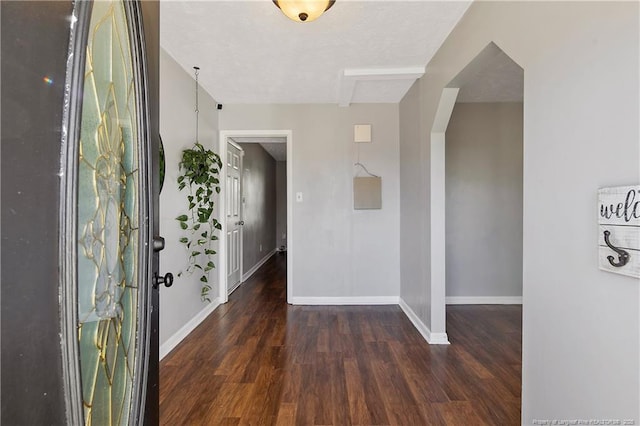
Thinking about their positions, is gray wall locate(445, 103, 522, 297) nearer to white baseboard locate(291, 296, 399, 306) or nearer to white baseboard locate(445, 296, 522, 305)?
white baseboard locate(445, 296, 522, 305)

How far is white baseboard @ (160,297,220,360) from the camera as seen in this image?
90.7 inches

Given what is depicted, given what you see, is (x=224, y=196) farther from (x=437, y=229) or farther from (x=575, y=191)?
(x=575, y=191)

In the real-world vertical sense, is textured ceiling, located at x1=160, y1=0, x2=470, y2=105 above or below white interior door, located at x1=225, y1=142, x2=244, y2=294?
above

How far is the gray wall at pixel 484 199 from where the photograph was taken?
3467 millimetres

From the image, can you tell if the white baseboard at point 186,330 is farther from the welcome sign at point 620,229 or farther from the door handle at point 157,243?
the welcome sign at point 620,229

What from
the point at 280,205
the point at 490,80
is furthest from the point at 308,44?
the point at 280,205

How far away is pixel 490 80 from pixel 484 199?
131 centimetres

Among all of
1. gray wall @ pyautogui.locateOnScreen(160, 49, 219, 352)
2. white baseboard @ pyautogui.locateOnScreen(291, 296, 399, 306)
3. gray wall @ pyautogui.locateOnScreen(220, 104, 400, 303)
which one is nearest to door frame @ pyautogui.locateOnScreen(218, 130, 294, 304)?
gray wall @ pyautogui.locateOnScreen(220, 104, 400, 303)

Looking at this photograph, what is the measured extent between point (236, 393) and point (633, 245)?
6.51 feet

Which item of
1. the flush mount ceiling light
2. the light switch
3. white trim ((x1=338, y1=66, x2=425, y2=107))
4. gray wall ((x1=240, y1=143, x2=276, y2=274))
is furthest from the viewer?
gray wall ((x1=240, y1=143, x2=276, y2=274))

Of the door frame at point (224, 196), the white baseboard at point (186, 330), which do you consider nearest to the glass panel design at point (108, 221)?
the white baseboard at point (186, 330)

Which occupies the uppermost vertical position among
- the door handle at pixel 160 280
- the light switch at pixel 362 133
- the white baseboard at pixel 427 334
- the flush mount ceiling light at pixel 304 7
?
the flush mount ceiling light at pixel 304 7

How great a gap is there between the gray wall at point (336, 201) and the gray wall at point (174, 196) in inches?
32.6

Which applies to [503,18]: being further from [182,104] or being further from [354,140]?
[182,104]
